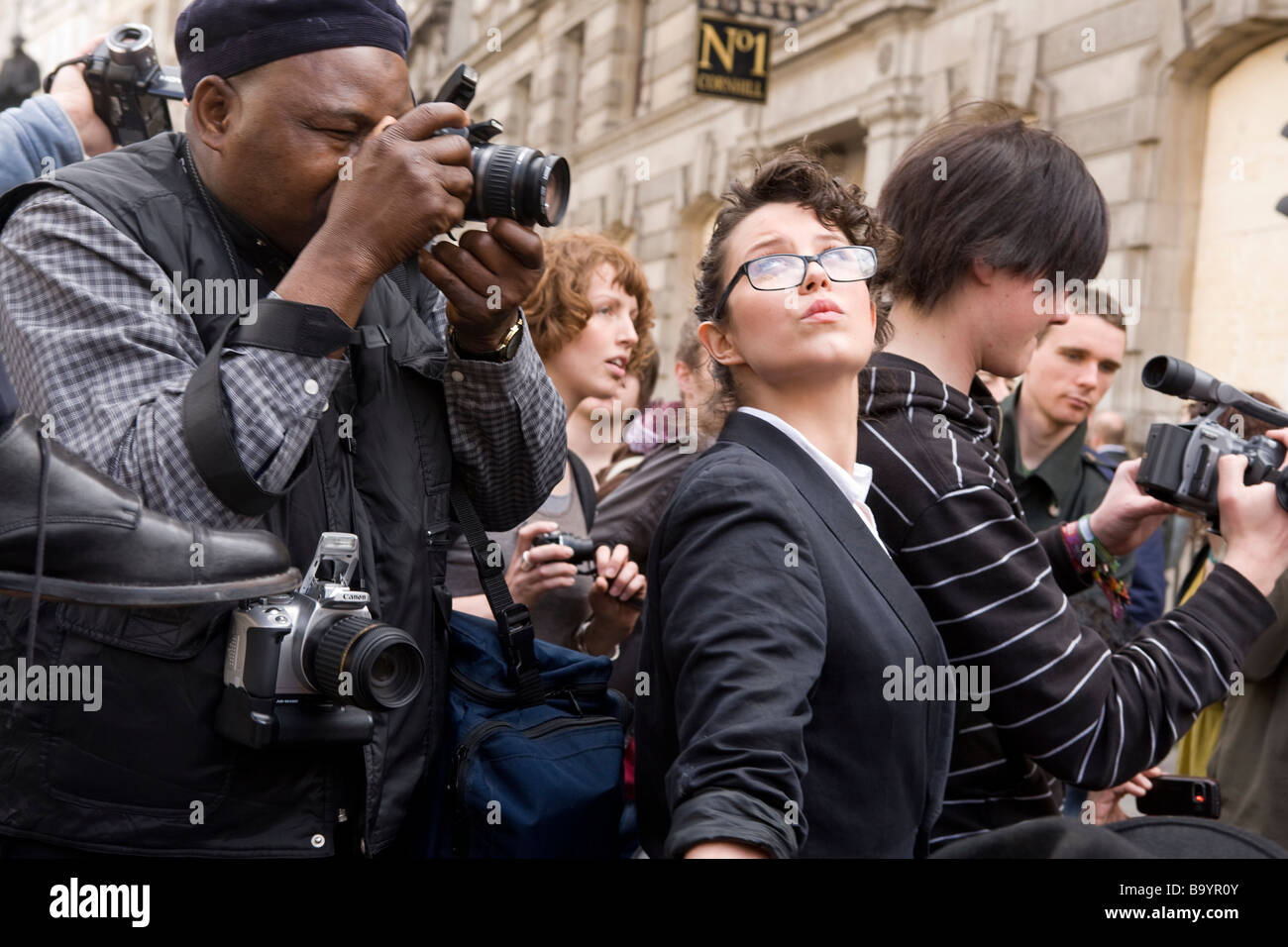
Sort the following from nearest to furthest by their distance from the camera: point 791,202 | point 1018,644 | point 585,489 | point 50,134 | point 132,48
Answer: point 1018,644 → point 791,202 → point 50,134 → point 132,48 → point 585,489

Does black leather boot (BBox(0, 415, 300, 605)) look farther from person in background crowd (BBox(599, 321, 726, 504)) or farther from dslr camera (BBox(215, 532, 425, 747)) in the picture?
person in background crowd (BBox(599, 321, 726, 504))

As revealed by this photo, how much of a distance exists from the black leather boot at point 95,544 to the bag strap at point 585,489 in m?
1.79

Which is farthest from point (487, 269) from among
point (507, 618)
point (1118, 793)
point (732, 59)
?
point (732, 59)

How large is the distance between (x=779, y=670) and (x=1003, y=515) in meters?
0.61

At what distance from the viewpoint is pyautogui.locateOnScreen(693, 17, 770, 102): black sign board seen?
10875mm

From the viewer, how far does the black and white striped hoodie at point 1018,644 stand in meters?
1.83

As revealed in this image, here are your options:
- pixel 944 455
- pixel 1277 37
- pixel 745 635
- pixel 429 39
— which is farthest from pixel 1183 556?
pixel 429 39

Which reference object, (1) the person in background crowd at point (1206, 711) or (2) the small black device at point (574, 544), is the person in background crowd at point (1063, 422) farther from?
(2) the small black device at point (574, 544)

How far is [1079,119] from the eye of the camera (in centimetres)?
868

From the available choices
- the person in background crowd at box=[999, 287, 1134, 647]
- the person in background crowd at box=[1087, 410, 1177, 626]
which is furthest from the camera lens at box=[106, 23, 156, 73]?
the person in background crowd at box=[1087, 410, 1177, 626]

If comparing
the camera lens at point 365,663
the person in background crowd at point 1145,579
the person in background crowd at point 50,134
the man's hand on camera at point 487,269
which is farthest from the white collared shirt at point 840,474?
the person in background crowd at point 1145,579

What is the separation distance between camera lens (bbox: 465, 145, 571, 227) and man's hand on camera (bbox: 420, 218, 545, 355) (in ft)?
0.14

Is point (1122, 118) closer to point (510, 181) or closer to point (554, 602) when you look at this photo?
point (554, 602)
